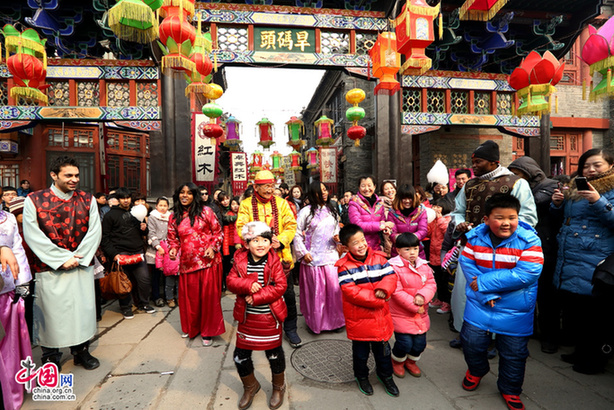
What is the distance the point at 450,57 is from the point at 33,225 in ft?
33.5

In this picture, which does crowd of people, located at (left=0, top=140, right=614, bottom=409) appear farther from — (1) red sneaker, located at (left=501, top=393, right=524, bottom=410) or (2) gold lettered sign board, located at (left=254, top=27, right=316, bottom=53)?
(2) gold lettered sign board, located at (left=254, top=27, right=316, bottom=53)

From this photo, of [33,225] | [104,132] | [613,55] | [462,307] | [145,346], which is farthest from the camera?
[104,132]

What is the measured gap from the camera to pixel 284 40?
26.1 ft

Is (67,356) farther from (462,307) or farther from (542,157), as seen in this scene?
(542,157)

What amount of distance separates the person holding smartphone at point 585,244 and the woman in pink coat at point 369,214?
1.77 m

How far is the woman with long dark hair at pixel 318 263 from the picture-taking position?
3.87 metres

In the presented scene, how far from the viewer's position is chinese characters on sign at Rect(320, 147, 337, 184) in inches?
509

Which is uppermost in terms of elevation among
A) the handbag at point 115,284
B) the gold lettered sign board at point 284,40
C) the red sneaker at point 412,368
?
the gold lettered sign board at point 284,40

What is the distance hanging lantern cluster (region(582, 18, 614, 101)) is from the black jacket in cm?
731

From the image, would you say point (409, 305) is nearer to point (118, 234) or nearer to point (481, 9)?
point (118, 234)

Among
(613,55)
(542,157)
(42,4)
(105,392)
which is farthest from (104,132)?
(542,157)

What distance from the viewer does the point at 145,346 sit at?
3.61 meters

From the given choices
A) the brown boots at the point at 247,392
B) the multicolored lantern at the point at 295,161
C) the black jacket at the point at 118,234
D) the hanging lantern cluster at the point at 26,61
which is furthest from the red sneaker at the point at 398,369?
the multicolored lantern at the point at 295,161

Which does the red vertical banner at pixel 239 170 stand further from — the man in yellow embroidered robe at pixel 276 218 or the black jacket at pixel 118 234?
the man in yellow embroidered robe at pixel 276 218
